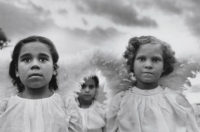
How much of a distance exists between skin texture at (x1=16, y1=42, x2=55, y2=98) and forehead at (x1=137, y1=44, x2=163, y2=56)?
3.42 feet

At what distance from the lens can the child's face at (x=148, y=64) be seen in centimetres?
361

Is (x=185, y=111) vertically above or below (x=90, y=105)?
above

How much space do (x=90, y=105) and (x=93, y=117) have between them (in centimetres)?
36

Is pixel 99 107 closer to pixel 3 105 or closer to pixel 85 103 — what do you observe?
pixel 85 103

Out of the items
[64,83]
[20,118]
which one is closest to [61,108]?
[20,118]

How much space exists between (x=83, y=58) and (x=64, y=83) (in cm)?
50

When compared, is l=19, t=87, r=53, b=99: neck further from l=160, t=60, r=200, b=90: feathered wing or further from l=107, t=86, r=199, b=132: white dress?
l=160, t=60, r=200, b=90: feathered wing

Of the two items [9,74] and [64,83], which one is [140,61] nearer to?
[64,83]

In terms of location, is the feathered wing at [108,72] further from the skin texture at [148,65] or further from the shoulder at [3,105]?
the shoulder at [3,105]

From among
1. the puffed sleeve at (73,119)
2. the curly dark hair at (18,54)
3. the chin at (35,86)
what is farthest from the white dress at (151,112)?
the chin at (35,86)

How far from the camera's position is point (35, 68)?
3094 millimetres

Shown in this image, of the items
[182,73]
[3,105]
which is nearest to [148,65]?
[182,73]

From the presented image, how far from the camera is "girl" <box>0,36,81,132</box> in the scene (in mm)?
3047

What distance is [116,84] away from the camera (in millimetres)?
4215
